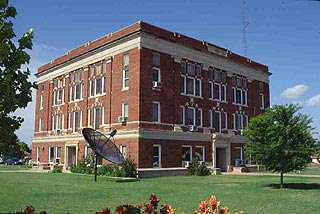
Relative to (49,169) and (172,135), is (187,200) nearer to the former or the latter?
(172,135)

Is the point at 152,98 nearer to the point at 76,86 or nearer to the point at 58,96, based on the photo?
the point at 76,86

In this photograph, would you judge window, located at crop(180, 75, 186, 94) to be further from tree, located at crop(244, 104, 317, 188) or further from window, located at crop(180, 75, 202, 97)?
tree, located at crop(244, 104, 317, 188)

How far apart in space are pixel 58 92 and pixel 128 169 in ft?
69.3

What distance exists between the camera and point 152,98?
37.7m

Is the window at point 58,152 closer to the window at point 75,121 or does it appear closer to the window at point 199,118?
the window at point 75,121

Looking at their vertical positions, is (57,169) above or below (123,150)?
below

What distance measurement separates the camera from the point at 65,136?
47.7 m

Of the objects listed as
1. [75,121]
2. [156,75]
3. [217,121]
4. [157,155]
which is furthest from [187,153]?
[75,121]

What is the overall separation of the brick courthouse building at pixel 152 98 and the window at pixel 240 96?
130 millimetres

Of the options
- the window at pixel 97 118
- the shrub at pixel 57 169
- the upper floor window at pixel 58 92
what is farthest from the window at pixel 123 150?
the upper floor window at pixel 58 92

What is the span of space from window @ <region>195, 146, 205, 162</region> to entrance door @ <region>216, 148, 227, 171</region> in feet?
16.5

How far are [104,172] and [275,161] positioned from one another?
57.7 feet

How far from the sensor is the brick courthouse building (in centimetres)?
3734

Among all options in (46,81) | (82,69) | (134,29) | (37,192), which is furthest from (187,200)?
(46,81)
